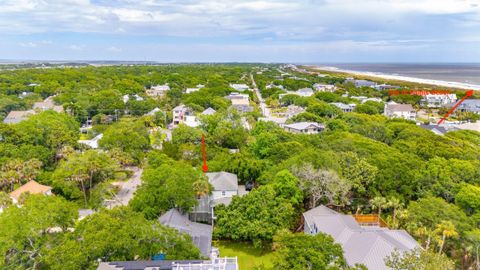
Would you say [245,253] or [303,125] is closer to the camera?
[245,253]

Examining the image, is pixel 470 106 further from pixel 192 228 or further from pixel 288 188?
pixel 192 228

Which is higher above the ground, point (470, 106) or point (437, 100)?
point (437, 100)

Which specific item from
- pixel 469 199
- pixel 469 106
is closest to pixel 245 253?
pixel 469 199

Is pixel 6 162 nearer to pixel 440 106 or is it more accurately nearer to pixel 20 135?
pixel 20 135

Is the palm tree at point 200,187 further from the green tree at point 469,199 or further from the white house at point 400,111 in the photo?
the white house at point 400,111

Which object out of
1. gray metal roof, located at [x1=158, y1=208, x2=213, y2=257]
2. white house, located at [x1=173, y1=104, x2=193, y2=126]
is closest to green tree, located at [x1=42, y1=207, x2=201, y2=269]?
gray metal roof, located at [x1=158, y1=208, x2=213, y2=257]

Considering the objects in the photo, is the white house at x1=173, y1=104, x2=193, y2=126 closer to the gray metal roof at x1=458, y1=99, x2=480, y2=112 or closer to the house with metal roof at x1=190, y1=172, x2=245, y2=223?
the house with metal roof at x1=190, y1=172, x2=245, y2=223

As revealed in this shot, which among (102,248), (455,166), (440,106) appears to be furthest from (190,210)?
(440,106)
